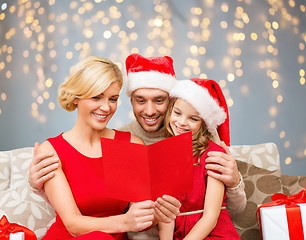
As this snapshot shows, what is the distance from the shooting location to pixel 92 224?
143cm

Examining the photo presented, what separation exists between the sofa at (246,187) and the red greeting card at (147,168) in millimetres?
797

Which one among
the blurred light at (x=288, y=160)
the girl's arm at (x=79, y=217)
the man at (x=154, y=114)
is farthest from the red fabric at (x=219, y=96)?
the blurred light at (x=288, y=160)

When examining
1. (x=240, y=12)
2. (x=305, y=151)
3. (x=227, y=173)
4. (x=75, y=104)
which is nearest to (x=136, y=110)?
(x=75, y=104)

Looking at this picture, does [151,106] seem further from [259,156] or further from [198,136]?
[259,156]

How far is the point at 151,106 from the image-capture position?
6.14 ft

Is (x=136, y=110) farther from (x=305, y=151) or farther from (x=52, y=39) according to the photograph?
(x=305, y=151)

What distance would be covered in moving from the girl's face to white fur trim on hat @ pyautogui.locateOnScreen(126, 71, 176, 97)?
235mm

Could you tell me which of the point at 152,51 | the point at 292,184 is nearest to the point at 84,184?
the point at 292,184

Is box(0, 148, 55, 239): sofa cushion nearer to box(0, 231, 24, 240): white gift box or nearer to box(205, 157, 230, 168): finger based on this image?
box(0, 231, 24, 240): white gift box

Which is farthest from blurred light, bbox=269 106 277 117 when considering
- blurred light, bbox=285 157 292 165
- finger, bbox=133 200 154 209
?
finger, bbox=133 200 154 209

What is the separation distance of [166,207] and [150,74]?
85 cm

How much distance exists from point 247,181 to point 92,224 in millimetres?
994

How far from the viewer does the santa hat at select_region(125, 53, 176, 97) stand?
1915mm

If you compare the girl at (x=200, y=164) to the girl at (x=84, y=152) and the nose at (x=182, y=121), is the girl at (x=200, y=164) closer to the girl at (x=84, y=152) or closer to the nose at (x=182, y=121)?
the nose at (x=182, y=121)
